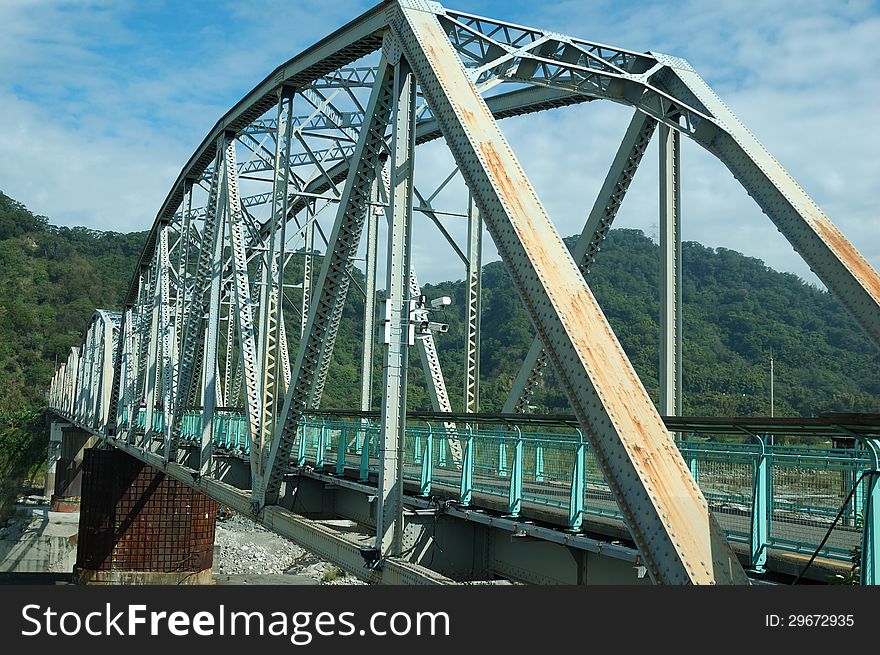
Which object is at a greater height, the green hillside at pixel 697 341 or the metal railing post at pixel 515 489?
the green hillside at pixel 697 341

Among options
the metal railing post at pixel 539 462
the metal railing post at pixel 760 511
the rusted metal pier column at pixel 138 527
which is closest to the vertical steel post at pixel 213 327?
the metal railing post at pixel 539 462

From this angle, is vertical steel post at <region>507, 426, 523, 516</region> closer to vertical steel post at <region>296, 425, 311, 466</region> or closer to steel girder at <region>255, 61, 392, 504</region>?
steel girder at <region>255, 61, 392, 504</region>

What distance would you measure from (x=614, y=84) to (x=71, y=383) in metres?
69.0

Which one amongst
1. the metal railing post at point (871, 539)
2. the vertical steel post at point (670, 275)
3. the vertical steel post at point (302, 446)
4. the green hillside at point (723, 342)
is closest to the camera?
the metal railing post at point (871, 539)

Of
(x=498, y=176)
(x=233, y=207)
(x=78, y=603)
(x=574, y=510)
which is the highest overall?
(x=233, y=207)

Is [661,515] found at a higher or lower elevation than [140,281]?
lower

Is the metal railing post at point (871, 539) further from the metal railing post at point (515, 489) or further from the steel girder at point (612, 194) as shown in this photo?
the steel girder at point (612, 194)

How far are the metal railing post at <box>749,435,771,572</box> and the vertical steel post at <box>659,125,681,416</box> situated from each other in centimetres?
487

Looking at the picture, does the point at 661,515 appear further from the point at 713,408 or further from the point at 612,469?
the point at 713,408

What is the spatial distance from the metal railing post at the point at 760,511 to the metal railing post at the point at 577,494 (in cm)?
188

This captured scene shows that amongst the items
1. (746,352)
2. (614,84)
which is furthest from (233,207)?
(746,352)

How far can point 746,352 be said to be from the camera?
181 feet

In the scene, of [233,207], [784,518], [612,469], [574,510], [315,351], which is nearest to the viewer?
[612,469]

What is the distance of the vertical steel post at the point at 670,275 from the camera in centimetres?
1298
